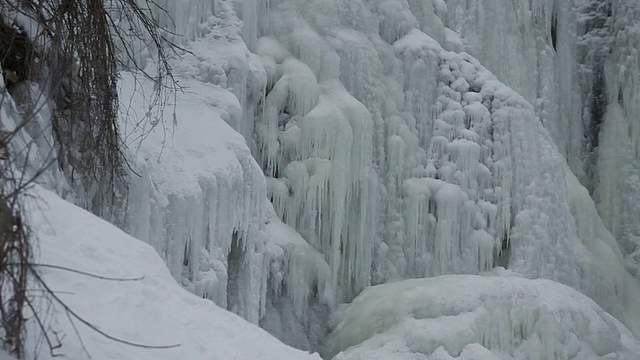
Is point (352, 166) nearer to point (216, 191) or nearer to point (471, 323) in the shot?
point (471, 323)

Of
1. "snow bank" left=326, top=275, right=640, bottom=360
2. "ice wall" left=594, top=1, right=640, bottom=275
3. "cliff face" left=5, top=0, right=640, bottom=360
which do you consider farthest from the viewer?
"ice wall" left=594, top=1, right=640, bottom=275

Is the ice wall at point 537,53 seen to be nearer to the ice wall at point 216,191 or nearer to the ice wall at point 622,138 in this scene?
the ice wall at point 622,138

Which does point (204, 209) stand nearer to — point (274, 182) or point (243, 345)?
point (274, 182)

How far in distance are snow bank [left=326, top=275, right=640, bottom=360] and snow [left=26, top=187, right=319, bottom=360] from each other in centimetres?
484

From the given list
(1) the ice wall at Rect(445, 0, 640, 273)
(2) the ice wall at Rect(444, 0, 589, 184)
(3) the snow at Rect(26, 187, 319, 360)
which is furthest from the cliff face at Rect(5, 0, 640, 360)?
(3) the snow at Rect(26, 187, 319, 360)

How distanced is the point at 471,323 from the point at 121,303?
5.97 metres

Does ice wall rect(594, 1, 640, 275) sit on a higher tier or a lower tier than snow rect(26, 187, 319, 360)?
higher

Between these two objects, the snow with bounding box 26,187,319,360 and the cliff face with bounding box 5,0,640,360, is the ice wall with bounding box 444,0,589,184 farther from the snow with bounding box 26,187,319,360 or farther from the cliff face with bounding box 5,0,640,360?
the snow with bounding box 26,187,319,360

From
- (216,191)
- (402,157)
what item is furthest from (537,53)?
(216,191)

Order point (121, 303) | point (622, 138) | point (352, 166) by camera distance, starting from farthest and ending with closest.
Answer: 1. point (622, 138)
2. point (352, 166)
3. point (121, 303)

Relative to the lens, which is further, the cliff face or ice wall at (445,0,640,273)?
ice wall at (445,0,640,273)

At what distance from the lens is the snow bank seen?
8906mm

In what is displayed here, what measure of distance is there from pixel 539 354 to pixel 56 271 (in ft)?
22.2

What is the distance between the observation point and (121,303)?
366cm
